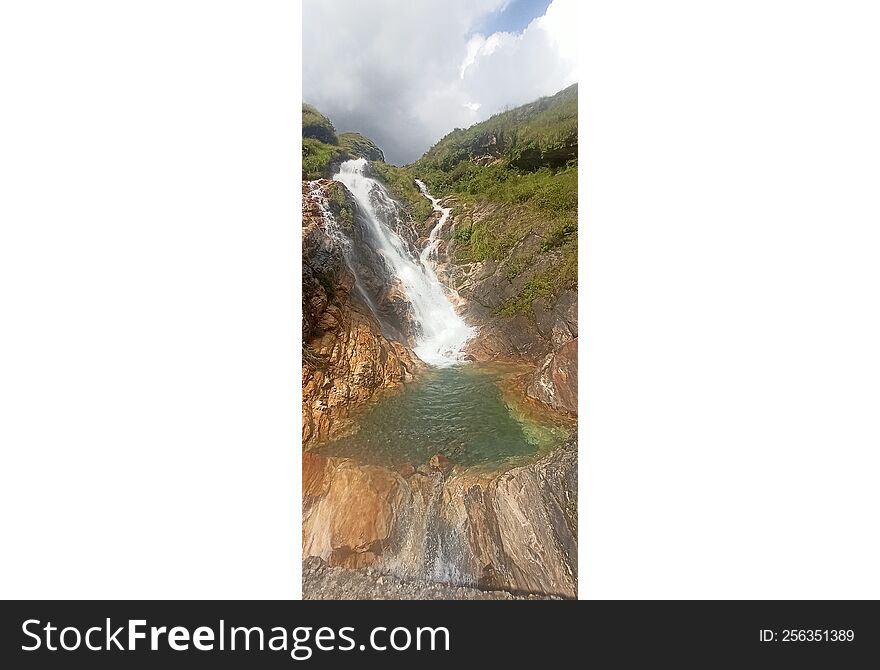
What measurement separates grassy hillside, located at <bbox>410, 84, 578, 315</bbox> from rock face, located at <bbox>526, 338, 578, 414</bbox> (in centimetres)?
42

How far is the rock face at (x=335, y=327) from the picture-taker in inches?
75.5

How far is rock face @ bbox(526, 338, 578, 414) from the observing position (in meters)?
1.98

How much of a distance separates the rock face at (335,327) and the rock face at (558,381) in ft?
3.18

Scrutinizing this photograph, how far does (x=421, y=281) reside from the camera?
2135 mm

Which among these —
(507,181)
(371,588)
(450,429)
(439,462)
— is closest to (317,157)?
(507,181)

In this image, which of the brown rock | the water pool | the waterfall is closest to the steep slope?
the waterfall

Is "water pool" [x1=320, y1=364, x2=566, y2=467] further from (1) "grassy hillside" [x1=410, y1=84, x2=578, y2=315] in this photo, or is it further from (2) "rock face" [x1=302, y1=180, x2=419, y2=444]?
(1) "grassy hillside" [x1=410, y1=84, x2=578, y2=315]

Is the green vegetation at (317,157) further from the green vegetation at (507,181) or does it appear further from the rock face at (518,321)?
the rock face at (518,321)

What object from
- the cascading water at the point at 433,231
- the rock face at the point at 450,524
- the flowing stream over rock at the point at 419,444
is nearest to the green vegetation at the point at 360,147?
the flowing stream over rock at the point at 419,444

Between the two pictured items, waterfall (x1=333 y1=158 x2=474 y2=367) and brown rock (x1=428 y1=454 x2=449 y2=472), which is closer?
brown rock (x1=428 y1=454 x2=449 y2=472)

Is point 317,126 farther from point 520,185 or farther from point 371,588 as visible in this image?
point 371,588

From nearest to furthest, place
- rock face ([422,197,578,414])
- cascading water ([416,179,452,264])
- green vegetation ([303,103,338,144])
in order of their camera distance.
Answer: green vegetation ([303,103,338,144]) < rock face ([422,197,578,414]) < cascading water ([416,179,452,264])

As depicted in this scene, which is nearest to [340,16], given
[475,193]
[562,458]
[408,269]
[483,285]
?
[475,193]

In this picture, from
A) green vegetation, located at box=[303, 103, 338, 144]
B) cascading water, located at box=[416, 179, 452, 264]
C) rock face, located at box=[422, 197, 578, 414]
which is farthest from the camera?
cascading water, located at box=[416, 179, 452, 264]
